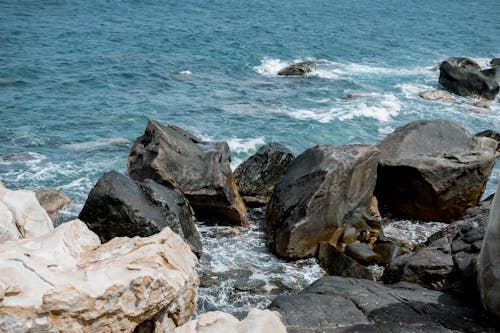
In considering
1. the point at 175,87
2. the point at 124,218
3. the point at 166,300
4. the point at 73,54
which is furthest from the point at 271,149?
the point at 73,54

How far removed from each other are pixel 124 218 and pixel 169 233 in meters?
5.12

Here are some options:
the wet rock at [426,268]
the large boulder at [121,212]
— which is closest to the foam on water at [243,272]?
the large boulder at [121,212]

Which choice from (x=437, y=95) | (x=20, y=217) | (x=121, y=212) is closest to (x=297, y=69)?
(x=437, y=95)

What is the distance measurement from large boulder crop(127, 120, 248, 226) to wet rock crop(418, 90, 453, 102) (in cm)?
2071

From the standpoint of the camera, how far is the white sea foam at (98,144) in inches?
981

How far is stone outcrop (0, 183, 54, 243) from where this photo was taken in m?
9.88

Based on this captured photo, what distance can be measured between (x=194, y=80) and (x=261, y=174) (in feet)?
55.8

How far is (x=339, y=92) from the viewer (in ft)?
119

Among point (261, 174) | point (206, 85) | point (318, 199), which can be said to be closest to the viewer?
point (318, 199)

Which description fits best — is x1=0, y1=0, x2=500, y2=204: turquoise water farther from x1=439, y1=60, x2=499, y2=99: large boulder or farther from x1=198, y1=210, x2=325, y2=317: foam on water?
x1=198, y1=210, x2=325, y2=317: foam on water

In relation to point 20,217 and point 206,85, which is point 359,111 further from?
point 20,217

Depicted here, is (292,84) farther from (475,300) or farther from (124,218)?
(475,300)

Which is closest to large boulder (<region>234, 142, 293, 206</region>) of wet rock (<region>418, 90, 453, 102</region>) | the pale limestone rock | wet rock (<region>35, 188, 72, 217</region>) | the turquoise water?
the turquoise water

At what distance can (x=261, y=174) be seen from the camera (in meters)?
20.1
